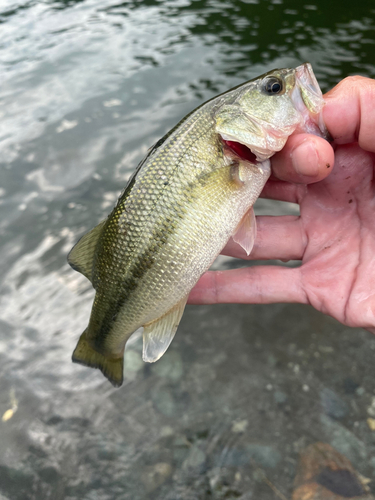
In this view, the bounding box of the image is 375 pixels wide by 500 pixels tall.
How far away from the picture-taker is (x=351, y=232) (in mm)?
2783

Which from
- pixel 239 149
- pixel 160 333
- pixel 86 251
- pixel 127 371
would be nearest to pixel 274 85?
pixel 239 149

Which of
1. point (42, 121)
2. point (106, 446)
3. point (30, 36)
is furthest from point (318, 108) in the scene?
point (30, 36)

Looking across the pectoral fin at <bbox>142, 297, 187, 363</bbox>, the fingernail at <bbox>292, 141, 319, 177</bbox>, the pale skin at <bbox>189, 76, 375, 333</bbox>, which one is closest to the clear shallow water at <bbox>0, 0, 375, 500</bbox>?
the pale skin at <bbox>189, 76, 375, 333</bbox>

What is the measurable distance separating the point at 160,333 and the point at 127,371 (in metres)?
1.67

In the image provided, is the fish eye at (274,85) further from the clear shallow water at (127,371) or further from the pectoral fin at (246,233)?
the clear shallow water at (127,371)

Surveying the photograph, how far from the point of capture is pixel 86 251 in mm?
2564

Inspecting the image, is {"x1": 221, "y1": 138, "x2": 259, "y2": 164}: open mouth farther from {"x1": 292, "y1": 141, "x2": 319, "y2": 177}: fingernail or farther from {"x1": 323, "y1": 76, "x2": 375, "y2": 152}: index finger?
{"x1": 323, "y1": 76, "x2": 375, "y2": 152}: index finger

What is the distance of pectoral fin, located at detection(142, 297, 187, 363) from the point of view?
8.12 feet

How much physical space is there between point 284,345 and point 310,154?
2.31 m

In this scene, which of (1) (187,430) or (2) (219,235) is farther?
(1) (187,430)

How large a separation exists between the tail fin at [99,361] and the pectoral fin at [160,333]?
1.20 feet

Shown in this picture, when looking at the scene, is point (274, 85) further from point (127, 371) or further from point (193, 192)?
point (127, 371)

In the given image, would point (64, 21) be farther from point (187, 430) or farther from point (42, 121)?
point (187, 430)

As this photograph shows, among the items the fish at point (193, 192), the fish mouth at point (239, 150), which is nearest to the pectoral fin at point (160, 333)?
the fish at point (193, 192)
